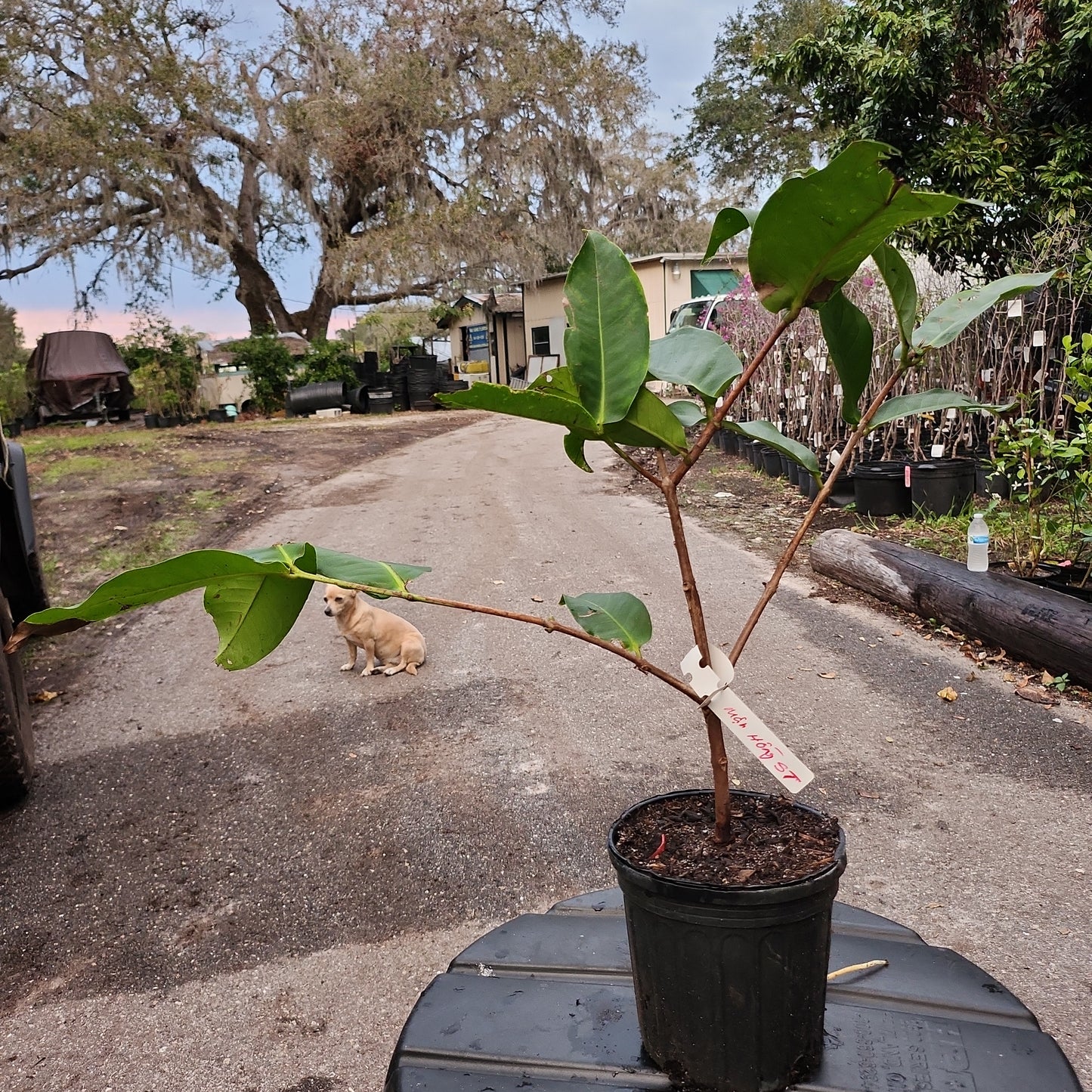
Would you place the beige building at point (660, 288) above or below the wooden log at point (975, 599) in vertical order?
above

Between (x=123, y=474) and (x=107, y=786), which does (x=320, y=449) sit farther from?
(x=107, y=786)

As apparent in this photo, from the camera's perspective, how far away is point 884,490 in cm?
708

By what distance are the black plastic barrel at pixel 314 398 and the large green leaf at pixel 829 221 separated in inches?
747

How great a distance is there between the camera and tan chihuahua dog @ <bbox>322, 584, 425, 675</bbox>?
4.58 metres

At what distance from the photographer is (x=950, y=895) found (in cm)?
261

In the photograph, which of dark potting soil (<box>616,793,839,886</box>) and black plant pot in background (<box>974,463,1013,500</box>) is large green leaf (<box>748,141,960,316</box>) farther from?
black plant pot in background (<box>974,463,1013,500</box>)

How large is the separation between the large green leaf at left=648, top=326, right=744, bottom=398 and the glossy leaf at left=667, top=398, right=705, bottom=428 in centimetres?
7

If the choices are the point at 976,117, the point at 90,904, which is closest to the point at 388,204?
the point at 976,117

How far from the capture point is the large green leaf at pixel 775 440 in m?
1.48

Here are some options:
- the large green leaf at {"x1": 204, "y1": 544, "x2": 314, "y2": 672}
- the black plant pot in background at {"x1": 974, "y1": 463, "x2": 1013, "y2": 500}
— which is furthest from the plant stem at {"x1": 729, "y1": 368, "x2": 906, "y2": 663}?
the black plant pot in background at {"x1": 974, "y1": 463, "x2": 1013, "y2": 500}

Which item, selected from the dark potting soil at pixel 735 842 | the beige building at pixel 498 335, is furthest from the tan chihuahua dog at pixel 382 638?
the beige building at pixel 498 335

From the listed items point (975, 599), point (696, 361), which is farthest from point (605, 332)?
point (975, 599)

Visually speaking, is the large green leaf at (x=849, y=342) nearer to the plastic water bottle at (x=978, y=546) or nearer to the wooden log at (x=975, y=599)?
the wooden log at (x=975, y=599)

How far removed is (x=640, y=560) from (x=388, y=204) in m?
17.1
